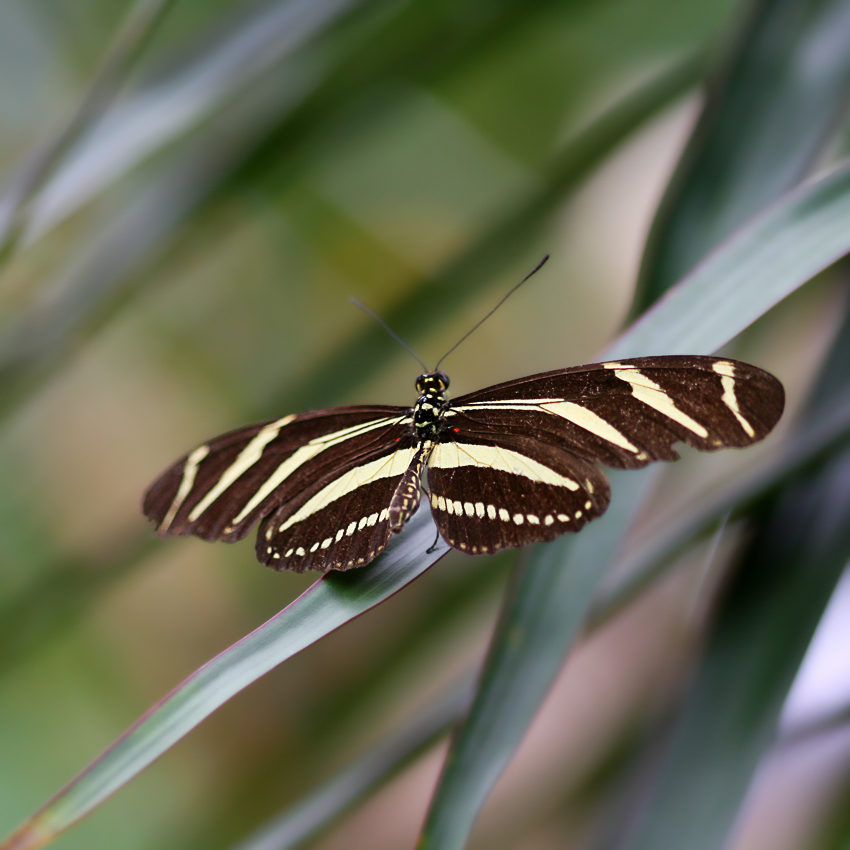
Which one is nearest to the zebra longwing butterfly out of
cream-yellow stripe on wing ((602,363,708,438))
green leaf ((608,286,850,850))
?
cream-yellow stripe on wing ((602,363,708,438))

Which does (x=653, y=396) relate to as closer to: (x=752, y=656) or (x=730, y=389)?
(x=730, y=389)

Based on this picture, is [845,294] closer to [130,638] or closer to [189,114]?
[189,114]

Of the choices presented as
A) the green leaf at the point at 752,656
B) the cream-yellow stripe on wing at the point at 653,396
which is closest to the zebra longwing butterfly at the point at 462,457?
the cream-yellow stripe on wing at the point at 653,396

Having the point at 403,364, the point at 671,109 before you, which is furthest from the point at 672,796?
the point at 403,364

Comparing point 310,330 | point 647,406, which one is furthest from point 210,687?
point 310,330

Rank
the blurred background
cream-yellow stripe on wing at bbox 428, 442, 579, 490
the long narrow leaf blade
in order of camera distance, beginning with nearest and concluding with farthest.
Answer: the long narrow leaf blade, cream-yellow stripe on wing at bbox 428, 442, 579, 490, the blurred background

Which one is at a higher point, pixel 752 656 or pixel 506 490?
pixel 506 490

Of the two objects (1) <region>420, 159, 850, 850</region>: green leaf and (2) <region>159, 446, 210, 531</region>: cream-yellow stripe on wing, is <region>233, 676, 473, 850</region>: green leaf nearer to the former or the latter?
(1) <region>420, 159, 850, 850</region>: green leaf
